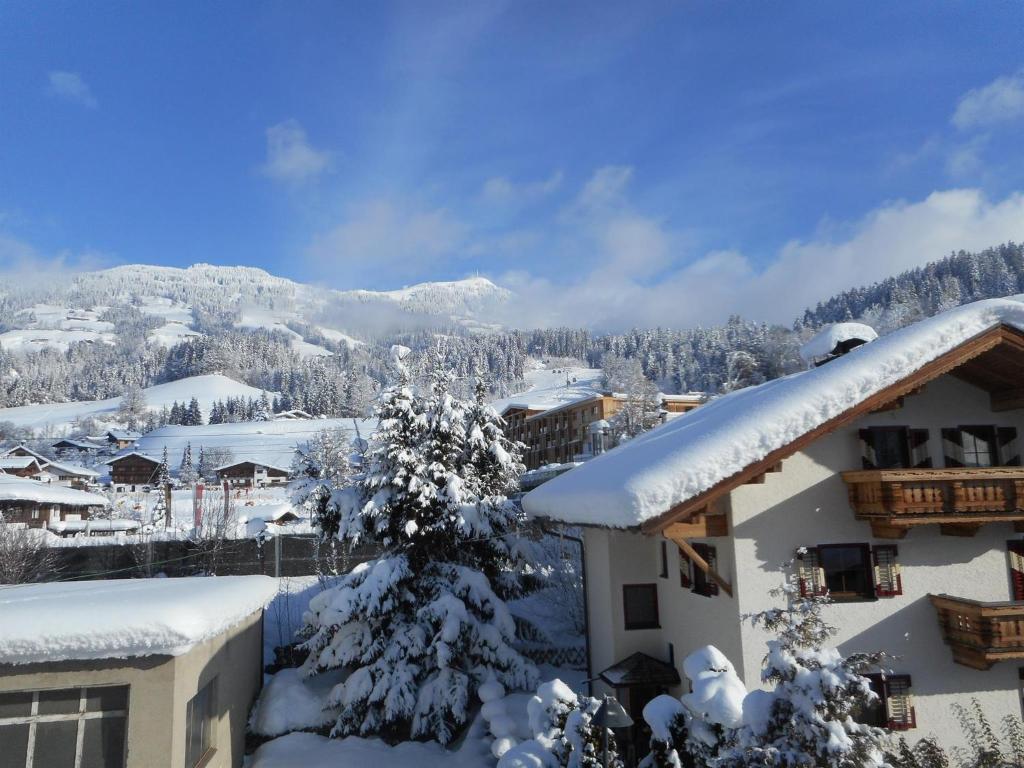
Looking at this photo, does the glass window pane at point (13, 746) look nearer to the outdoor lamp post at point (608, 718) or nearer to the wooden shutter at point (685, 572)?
the outdoor lamp post at point (608, 718)

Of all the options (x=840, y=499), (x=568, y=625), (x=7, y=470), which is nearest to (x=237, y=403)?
(x=7, y=470)

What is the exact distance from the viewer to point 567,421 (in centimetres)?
8881

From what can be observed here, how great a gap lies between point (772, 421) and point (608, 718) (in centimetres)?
533

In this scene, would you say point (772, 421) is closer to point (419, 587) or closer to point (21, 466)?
point (419, 587)

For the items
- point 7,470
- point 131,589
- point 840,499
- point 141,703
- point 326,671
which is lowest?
point 326,671

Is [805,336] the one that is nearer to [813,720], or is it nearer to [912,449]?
[912,449]

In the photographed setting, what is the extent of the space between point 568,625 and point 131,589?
1438 cm

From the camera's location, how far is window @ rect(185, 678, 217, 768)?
1120 cm

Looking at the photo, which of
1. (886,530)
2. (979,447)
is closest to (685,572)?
(886,530)

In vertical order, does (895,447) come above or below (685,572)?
above

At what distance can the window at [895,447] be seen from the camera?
12594mm

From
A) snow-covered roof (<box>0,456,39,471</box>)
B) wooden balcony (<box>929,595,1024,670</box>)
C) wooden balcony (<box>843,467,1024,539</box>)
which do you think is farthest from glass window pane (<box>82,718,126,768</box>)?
snow-covered roof (<box>0,456,39,471</box>)

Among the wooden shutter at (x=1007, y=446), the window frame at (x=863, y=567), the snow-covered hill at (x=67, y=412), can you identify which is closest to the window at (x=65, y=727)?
the window frame at (x=863, y=567)

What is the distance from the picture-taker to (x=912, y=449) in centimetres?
1279
